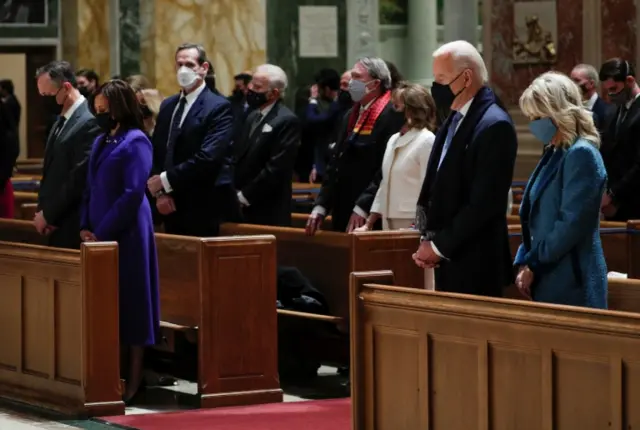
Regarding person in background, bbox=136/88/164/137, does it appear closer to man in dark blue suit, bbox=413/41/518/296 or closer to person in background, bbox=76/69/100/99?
person in background, bbox=76/69/100/99

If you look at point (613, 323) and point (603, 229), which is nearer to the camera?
point (613, 323)

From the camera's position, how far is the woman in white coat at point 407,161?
8.55 metres

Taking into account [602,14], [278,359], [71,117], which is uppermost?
[602,14]

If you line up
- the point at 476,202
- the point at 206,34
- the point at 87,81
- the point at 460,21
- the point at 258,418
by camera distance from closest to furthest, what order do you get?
the point at 476,202 < the point at 258,418 < the point at 87,81 < the point at 460,21 < the point at 206,34

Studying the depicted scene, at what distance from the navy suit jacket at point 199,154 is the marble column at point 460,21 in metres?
5.27

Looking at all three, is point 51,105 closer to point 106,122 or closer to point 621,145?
point 621,145

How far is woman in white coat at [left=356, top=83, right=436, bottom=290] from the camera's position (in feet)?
28.0

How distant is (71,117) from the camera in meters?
Result: 8.87

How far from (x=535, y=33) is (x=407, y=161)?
20.6ft

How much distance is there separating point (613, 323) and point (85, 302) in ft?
11.1

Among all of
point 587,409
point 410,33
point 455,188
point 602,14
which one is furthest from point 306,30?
point 587,409

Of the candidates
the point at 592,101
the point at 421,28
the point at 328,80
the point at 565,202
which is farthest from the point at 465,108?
the point at 421,28

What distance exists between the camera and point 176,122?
9367 mm

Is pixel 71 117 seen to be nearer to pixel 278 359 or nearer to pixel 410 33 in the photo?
pixel 278 359
